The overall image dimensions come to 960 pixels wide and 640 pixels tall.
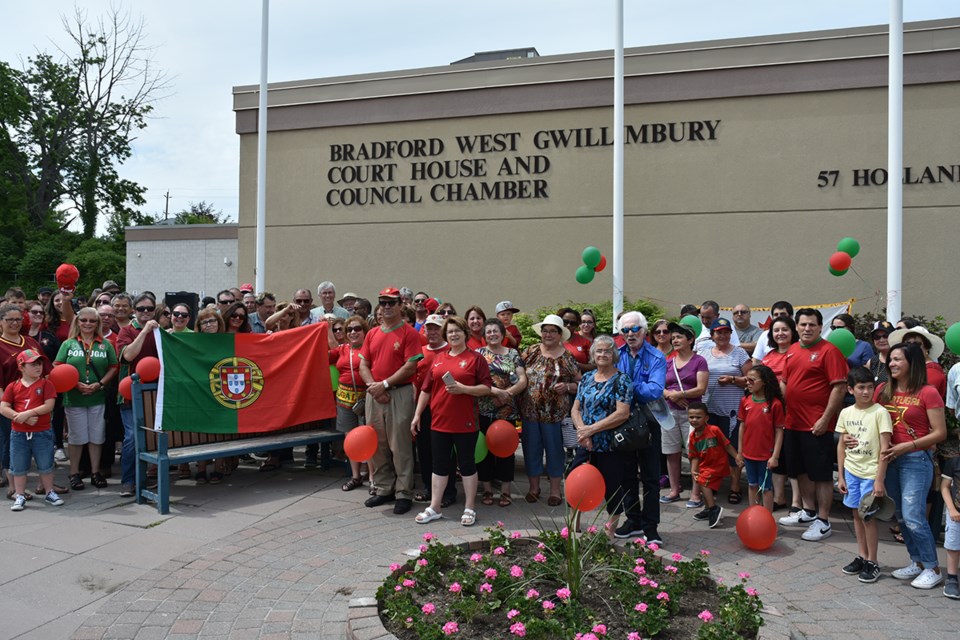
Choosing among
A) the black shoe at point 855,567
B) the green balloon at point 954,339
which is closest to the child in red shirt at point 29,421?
the black shoe at point 855,567

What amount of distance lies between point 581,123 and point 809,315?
9786 millimetres

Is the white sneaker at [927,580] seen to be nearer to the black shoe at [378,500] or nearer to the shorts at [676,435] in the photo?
the shorts at [676,435]

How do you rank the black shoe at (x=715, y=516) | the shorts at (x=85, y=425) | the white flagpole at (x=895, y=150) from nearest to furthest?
the black shoe at (x=715, y=516) → the shorts at (x=85, y=425) → the white flagpole at (x=895, y=150)

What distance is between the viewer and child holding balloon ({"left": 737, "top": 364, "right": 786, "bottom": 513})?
6.61 meters

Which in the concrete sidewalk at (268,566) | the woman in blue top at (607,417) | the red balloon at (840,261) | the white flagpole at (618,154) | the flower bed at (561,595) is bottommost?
the concrete sidewalk at (268,566)

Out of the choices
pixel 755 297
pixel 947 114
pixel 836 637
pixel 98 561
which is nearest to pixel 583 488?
pixel 836 637

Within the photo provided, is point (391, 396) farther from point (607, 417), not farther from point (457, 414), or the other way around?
point (607, 417)

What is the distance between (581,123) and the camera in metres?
15.5

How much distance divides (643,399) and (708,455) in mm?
1318

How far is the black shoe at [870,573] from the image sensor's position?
5.36 meters

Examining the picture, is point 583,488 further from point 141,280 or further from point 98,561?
point 141,280

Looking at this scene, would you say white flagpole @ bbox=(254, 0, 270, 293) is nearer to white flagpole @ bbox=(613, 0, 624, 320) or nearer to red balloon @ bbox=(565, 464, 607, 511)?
white flagpole @ bbox=(613, 0, 624, 320)

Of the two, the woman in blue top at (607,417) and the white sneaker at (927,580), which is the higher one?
the woman in blue top at (607,417)

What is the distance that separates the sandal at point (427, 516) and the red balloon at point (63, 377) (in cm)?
371
